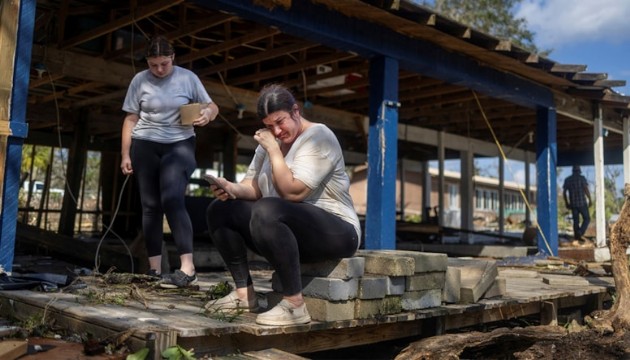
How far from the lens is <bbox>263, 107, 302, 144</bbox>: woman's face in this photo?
2963 millimetres

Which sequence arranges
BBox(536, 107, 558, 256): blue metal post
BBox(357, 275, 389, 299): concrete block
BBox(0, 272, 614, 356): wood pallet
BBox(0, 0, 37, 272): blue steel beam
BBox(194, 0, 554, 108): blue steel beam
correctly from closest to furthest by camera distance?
BBox(0, 272, 614, 356): wood pallet, BBox(357, 275, 389, 299): concrete block, BBox(0, 0, 37, 272): blue steel beam, BBox(194, 0, 554, 108): blue steel beam, BBox(536, 107, 558, 256): blue metal post

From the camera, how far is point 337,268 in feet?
9.91

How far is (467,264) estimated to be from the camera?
4.23 meters

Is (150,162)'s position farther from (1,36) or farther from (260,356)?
(260,356)

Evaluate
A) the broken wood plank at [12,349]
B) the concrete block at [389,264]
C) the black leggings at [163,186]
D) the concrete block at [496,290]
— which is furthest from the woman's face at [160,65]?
the concrete block at [496,290]

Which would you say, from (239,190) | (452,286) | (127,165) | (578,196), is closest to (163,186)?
(127,165)

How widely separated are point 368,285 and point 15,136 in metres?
2.59

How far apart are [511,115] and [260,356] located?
32.4 feet

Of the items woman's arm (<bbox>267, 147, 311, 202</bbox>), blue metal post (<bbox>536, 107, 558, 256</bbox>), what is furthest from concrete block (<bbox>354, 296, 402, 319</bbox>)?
blue metal post (<bbox>536, 107, 558, 256</bbox>)

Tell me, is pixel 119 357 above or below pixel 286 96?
below

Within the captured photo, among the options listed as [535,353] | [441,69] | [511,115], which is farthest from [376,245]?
[511,115]

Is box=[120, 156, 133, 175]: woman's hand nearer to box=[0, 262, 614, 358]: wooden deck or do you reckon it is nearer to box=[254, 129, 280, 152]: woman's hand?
box=[0, 262, 614, 358]: wooden deck

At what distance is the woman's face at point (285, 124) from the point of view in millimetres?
2963

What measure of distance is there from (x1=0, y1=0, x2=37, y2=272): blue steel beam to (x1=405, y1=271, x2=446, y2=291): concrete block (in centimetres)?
262
